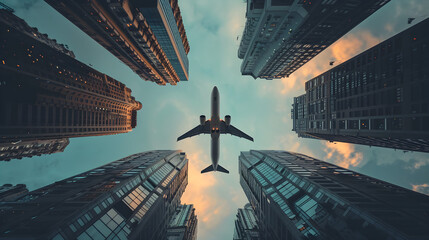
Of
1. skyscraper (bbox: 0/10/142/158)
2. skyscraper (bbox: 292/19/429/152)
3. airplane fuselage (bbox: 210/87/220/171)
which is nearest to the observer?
skyscraper (bbox: 292/19/429/152)

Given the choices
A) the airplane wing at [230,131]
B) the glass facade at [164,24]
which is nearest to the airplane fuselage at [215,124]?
the airplane wing at [230,131]

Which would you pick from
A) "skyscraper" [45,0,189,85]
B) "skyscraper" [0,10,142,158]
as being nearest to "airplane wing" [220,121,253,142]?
"skyscraper" [45,0,189,85]

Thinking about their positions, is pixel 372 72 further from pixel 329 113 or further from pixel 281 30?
pixel 281 30

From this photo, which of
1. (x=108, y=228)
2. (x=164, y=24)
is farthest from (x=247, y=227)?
(x=164, y=24)

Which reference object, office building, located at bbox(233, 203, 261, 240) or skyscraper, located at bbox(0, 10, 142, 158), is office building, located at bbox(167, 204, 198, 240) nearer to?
office building, located at bbox(233, 203, 261, 240)

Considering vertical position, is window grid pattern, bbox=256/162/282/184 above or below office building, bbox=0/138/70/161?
below

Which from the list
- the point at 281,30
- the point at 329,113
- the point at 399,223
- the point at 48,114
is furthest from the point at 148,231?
the point at 281,30

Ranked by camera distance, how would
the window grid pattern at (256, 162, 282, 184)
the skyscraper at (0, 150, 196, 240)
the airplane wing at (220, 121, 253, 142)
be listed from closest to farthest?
the skyscraper at (0, 150, 196, 240)
the airplane wing at (220, 121, 253, 142)
the window grid pattern at (256, 162, 282, 184)
